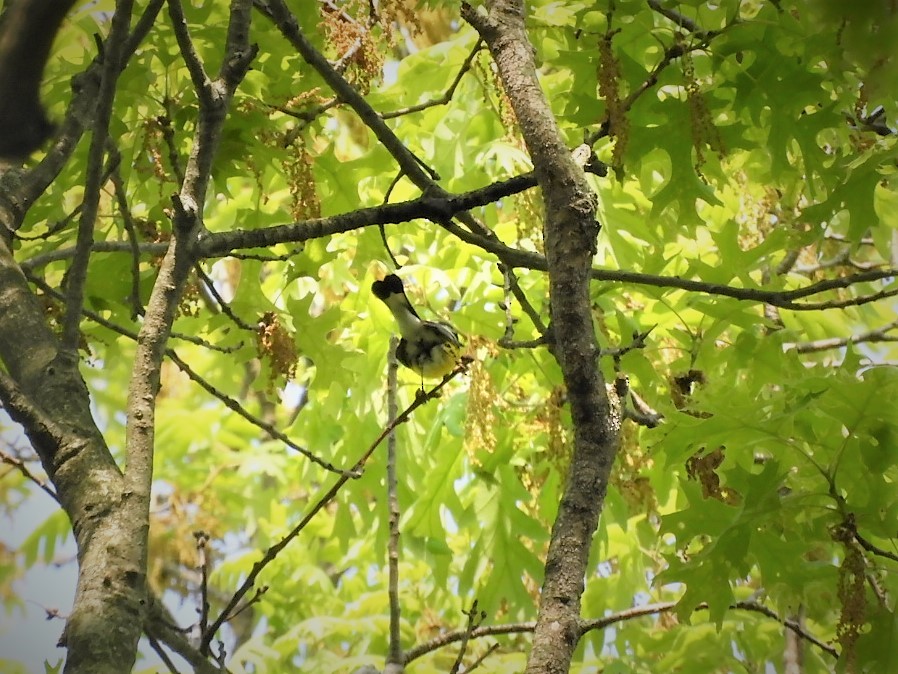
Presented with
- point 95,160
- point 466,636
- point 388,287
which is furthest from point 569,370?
point 388,287

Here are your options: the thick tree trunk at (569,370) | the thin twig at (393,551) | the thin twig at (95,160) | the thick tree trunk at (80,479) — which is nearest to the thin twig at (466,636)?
the thin twig at (393,551)

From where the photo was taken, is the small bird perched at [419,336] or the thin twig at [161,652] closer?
the thin twig at [161,652]

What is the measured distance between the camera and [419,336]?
2.04m

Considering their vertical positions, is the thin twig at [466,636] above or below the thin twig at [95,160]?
below

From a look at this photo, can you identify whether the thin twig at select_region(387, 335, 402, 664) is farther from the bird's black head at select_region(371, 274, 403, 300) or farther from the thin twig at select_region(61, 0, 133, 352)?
the thin twig at select_region(61, 0, 133, 352)

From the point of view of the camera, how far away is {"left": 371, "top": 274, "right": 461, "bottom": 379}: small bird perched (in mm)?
2008

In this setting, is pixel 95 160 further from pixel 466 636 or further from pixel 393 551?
pixel 466 636

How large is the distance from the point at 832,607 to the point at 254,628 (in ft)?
10.5

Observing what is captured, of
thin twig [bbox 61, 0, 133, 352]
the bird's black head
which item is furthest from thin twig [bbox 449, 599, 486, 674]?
the bird's black head

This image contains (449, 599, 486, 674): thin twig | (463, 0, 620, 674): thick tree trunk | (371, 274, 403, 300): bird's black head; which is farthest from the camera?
(371, 274, 403, 300): bird's black head

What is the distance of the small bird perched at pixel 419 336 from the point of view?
2008mm

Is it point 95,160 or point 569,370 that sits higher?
point 95,160

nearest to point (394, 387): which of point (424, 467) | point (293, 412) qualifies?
point (424, 467)

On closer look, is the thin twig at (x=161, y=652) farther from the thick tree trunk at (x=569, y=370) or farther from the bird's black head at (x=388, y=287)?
the bird's black head at (x=388, y=287)
